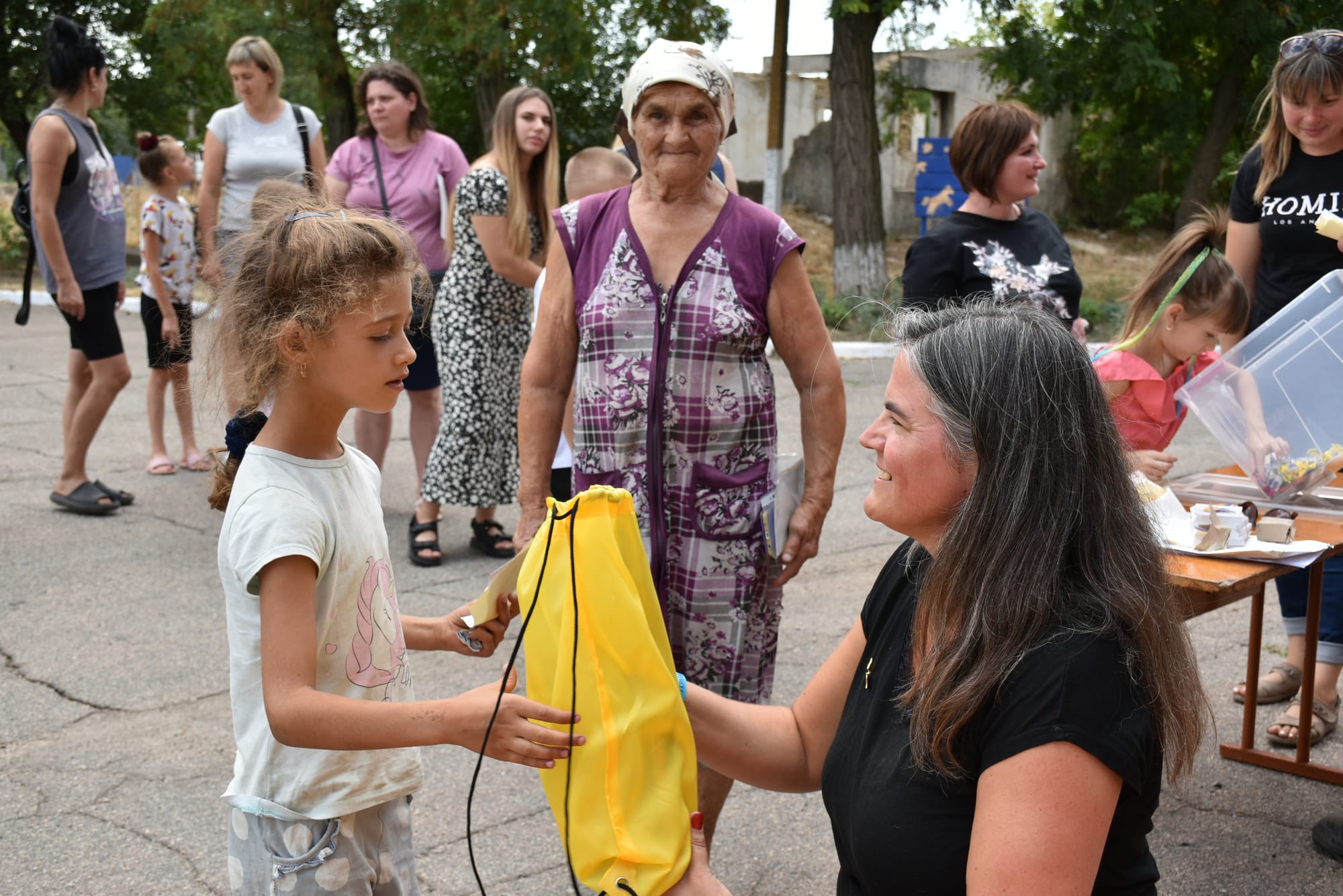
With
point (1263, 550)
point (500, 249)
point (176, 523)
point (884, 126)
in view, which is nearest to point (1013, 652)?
point (1263, 550)

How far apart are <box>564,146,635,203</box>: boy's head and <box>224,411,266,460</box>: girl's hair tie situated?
254 cm

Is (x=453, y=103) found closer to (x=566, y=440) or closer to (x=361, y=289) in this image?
(x=566, y=440)

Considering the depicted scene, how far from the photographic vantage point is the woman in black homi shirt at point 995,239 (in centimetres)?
386

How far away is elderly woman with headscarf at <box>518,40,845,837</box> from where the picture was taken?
2658mm

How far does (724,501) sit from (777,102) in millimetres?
10858

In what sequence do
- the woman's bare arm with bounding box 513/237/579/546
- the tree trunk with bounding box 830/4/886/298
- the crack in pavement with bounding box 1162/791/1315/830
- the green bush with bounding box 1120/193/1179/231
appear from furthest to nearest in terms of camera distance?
the green bush with bounding box 1120/193/1179/231
the tree trunk with bounding box 830/4/886/298
the crack in pavement with bounding box 1162/791/1315/830
the woman's bare arm with bounding box 513/237/579/546

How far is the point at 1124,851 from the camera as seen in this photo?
1578 mm

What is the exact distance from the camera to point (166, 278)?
20.3 feet

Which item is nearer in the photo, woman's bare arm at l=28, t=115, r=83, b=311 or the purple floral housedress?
the purple floral housedress

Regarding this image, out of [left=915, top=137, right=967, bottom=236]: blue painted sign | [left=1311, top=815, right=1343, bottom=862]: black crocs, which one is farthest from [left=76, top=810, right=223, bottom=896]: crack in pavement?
[left=915, top=137, right=967, bottom=236]: blue painted sign

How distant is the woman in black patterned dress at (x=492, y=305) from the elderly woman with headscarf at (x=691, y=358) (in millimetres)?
2172

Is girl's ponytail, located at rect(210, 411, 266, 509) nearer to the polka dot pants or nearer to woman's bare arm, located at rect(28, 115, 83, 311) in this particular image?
the polka dot pants

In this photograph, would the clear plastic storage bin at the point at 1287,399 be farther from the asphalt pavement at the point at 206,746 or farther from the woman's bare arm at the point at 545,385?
the woman's bare arm at the point at 545,385

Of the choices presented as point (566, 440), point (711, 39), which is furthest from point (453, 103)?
point (566, 440)
